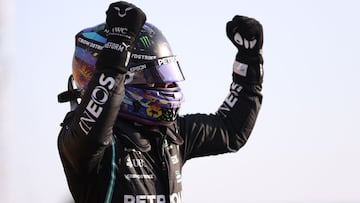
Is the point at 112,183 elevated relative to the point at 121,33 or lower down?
lower down

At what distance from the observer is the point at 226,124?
5645mm

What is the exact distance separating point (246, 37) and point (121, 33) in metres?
1.53

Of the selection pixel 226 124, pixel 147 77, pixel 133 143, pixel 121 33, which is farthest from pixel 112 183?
pixel 226 124

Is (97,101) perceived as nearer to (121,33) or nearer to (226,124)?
(121,33)

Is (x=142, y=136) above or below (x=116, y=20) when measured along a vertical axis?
below

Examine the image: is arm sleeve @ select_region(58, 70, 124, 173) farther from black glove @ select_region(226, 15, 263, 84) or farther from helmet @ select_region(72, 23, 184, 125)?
black glove @ select_region(226, 15, 263, 84)

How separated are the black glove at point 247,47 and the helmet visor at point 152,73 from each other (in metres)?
0.74

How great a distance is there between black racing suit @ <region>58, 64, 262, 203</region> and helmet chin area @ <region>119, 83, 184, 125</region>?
0.06 metres

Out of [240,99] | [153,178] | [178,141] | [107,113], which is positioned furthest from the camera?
[240,99]

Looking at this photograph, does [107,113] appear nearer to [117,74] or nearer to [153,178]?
[117,74]

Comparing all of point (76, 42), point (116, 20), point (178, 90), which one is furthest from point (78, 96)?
point (116, 20)

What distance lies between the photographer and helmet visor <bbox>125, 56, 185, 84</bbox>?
5031mm

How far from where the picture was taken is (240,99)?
18.6 feet

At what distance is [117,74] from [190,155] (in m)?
1.31
